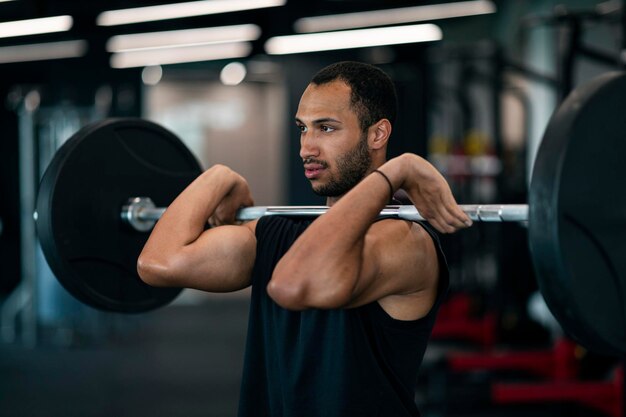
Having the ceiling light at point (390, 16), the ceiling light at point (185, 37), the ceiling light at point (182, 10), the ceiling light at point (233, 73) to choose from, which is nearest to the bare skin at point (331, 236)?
the ceiling light at point (182, 10)

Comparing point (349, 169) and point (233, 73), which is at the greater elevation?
point (233, 73)

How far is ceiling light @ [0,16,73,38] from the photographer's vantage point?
7.82m

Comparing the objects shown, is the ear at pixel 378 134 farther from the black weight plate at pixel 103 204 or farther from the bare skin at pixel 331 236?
the black weight plate at pixel 103 204

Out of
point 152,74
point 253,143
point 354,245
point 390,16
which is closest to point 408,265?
point 354,245

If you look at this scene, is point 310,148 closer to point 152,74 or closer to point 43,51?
point 43,51

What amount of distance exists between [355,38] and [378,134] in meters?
6.64

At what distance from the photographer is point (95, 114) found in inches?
272

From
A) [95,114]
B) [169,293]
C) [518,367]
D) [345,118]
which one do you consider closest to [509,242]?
[518,367]

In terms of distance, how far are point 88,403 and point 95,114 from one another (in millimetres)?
2809

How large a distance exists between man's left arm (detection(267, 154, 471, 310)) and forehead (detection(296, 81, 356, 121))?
21 centimetres

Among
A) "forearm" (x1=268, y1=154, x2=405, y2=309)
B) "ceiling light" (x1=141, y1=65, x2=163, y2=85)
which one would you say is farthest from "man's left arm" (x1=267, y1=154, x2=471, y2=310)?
"ceiling light" (x1=141, y1=65, x2=163, y2=85)

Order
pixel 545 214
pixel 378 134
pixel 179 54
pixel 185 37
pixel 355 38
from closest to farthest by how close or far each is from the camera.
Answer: pixel 545 214 < pixel 378 134 < pixel 355 38 < pixel 185 37 < pixel 179 54

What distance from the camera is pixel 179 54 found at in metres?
9.60

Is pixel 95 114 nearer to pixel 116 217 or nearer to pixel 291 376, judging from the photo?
pixel 116 217
